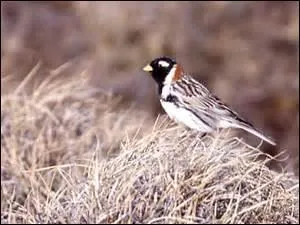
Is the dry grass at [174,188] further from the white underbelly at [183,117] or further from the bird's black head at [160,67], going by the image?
the bird's black head at [160,67]

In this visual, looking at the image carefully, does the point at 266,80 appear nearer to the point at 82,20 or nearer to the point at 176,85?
the point at 82,20

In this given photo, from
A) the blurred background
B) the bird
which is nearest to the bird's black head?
the bird

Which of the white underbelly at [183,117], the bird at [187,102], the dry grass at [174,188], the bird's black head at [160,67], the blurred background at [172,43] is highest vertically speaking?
the blurred background at [172,43]

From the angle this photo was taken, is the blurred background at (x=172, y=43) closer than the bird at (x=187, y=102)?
No

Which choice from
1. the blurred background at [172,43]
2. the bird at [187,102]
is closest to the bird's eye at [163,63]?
the bird at [187,102]

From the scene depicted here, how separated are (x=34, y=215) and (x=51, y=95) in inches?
137

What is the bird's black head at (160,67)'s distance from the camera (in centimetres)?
586

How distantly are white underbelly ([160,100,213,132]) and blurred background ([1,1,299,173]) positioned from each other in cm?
632

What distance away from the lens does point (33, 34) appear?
1345 cm

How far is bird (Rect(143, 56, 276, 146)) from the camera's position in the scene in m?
5.85

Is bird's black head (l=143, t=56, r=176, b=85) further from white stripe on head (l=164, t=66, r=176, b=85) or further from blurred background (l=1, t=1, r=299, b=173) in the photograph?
blurred background (l=1, t=1, r=299, b=173)

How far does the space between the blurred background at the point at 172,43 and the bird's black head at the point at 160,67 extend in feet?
20.6

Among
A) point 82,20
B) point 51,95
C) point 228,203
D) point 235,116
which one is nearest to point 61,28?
point 82,20

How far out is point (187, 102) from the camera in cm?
592
